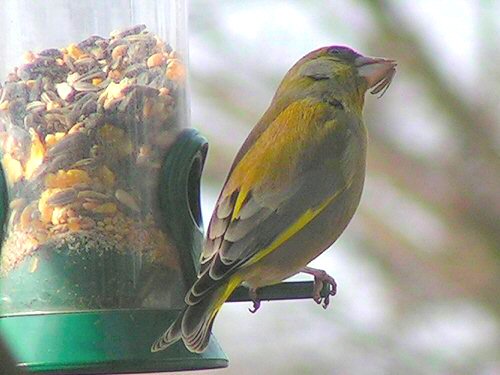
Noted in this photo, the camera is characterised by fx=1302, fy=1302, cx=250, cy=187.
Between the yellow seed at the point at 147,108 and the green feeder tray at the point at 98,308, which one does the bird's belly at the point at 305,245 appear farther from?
the yellow seed at the point at 147,108

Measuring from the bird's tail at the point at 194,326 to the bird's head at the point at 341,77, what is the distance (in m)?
1.17

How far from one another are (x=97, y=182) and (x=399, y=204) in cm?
508

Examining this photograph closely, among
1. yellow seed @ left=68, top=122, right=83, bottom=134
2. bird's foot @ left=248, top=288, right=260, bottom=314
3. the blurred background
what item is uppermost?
yellow seed @ left=68, top=122, right=83, bottom=134

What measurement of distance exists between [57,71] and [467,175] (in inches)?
201

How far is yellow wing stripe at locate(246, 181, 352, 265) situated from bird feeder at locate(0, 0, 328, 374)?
15cm

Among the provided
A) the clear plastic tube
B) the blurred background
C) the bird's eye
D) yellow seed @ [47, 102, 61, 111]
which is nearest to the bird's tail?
the clear plastic tube

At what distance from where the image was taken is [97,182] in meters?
4.34

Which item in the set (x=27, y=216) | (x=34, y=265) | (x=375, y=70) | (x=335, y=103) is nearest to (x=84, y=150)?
(x=27, y=216)

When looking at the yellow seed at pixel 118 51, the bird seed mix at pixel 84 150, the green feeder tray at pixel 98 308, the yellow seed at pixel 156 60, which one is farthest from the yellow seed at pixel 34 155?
the yellow seed at pixel 156 60

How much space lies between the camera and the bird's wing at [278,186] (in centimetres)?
430

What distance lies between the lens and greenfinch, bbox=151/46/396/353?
4195 millimetres

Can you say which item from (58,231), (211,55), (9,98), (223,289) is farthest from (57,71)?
(211,55)

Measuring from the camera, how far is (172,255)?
175 inches

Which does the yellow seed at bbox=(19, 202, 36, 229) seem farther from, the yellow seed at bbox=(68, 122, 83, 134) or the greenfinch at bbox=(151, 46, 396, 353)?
the greenfinch at bbox=(151, 46, 396, 353)
